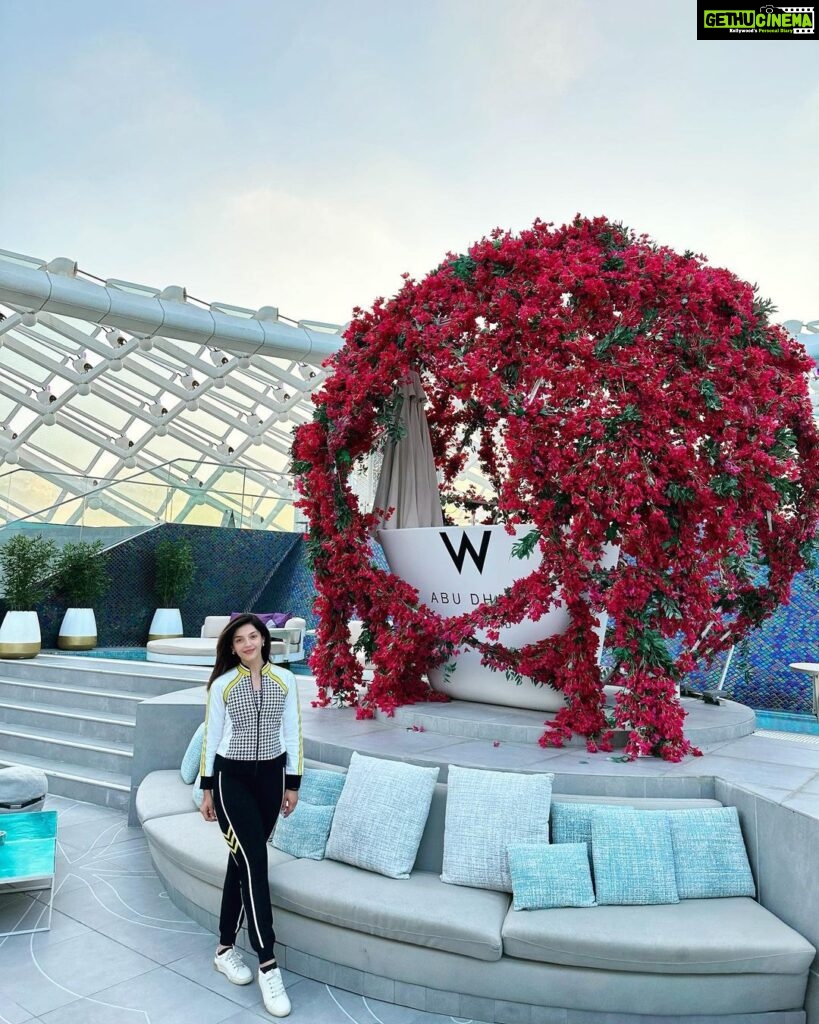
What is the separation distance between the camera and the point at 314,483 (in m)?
4.93

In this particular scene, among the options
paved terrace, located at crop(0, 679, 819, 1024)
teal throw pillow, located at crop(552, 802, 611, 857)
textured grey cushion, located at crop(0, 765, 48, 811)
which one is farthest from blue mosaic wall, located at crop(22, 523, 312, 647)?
teal throw pillow, located at crop(552, 802, 611, 857)

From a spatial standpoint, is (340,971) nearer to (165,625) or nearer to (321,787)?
(321,787)

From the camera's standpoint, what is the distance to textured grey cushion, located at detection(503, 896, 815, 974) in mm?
2510

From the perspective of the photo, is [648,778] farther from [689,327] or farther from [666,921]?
[689,327]

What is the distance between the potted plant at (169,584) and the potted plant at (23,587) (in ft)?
4.76

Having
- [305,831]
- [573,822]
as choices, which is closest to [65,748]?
[305,831]

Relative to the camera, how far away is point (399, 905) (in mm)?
2762

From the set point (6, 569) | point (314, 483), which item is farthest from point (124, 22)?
point (314, 483)

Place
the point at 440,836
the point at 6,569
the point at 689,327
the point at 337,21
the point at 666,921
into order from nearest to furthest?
1. the point at 666,921
2. the point at 440,836
3. the point at 689,327
4. the point at 6,569
5. the point at 337,21

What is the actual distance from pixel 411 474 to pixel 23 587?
575 cm

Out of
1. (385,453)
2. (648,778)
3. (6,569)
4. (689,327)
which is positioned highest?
(689,327)

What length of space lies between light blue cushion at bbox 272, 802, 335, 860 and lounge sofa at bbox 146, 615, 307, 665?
14.6 feet

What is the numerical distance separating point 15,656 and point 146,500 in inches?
128

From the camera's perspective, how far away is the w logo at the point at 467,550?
4.66m
